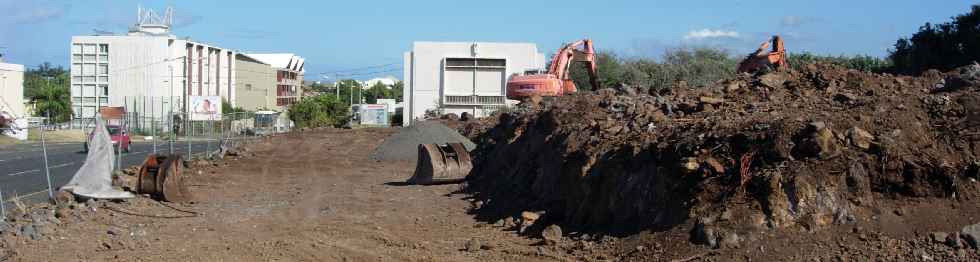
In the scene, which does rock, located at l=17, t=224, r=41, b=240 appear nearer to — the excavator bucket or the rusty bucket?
the rusty bucket

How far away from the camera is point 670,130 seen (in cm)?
1288

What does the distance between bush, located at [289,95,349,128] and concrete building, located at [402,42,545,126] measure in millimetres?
4750

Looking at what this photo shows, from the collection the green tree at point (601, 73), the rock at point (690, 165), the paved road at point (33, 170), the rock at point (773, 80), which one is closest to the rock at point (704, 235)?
the rock at point (690, 165)

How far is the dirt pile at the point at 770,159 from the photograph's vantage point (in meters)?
9.78

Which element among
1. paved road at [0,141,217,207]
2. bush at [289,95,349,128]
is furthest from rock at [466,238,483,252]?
bush at [289,95,349,128]

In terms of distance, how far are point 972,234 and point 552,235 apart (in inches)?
185

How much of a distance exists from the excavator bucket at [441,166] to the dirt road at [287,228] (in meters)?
0.27

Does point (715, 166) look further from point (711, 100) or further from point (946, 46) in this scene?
point (946, 46)

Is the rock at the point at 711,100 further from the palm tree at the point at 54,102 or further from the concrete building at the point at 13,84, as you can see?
the palm tree at the point at 54,102

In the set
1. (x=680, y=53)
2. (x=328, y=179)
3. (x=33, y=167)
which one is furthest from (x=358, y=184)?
(x=680, y=53)

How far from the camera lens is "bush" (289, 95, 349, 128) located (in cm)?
6169

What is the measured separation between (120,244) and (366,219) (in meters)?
4.06

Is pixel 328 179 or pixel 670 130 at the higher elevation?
pixel 670 130

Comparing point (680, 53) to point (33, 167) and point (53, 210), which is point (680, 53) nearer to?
point (33, 167)
